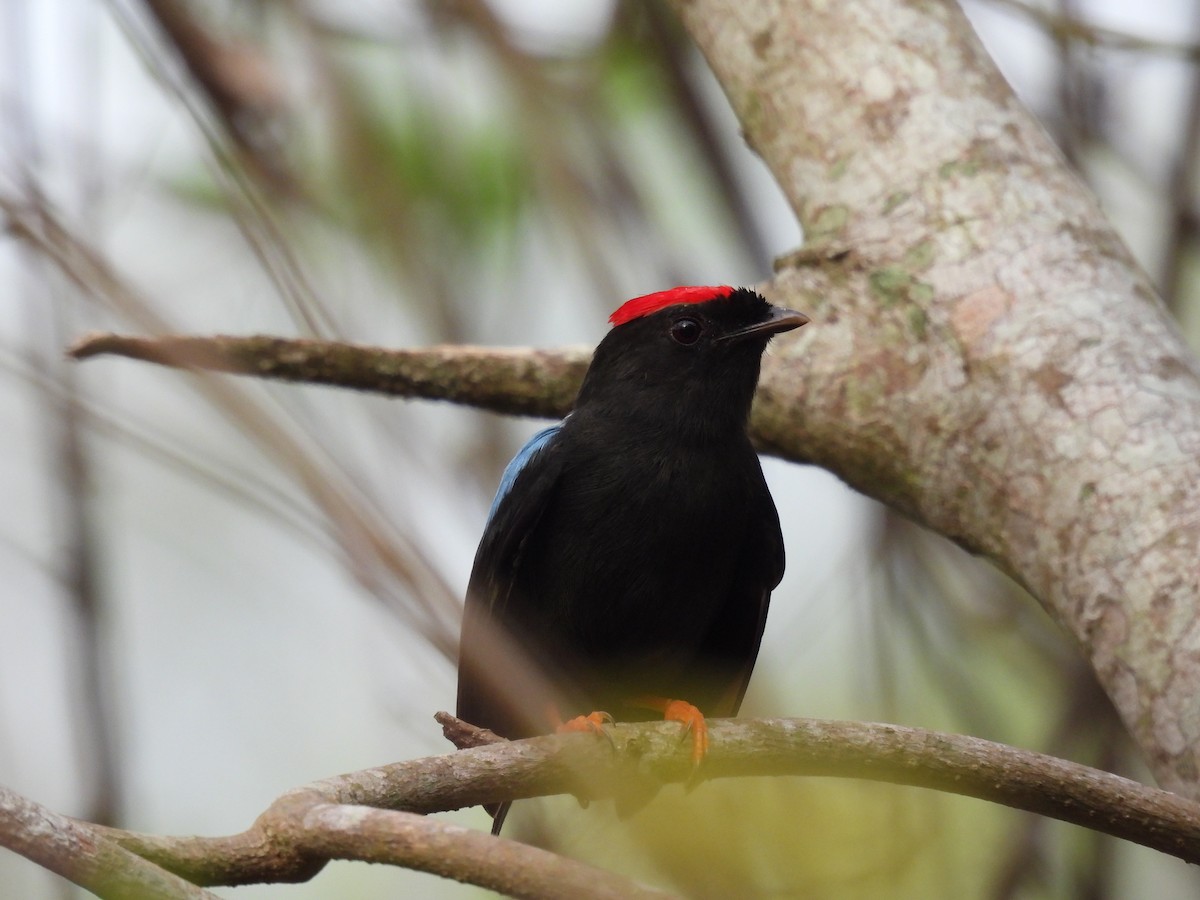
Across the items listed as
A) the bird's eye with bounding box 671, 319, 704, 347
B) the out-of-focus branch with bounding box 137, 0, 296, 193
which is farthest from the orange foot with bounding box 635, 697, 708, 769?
the out-of-focus branch with bounding box 137, 0, 296, 193

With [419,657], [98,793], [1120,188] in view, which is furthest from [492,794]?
[1120,188]

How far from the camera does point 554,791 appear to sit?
2658 millimetres

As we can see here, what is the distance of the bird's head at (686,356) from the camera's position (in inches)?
154

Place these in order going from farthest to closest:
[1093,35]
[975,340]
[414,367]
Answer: [1093,35], [414,367], [975,340]

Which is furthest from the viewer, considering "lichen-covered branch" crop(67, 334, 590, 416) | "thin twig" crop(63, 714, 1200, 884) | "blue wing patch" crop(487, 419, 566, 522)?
"blue wing patch" crop(487, 419, 566, 522)

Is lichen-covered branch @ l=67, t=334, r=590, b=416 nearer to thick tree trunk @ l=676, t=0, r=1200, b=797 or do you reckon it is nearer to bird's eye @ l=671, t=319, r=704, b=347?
bird's eye @ l=671, t=319, r=704, b=347

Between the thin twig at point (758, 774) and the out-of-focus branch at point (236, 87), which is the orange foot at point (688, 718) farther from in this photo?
the out-of-focus branch at point (236, 87)

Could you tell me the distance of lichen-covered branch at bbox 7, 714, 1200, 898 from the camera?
1.95 meters

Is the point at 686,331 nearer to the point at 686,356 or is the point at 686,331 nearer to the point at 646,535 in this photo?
the point at 686,356

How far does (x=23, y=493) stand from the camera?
6.30 meters

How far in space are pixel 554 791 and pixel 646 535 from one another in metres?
1.16

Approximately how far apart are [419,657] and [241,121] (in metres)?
3.42

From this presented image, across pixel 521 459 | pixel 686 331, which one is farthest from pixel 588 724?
pixel 686 331

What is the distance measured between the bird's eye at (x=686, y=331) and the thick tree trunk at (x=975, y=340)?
0.30 meters
